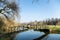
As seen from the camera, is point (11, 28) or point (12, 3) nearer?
point (12, 3)

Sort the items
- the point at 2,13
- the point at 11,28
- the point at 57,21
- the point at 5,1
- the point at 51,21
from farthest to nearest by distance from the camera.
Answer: the point at 51,21 → the point at 57,21 → the point at 11,28 → the point at 2,13 → the point at 5,1

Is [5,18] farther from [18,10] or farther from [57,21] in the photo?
[57,21]

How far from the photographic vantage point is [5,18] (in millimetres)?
18172

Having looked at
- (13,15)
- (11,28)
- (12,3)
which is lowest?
(11,28)


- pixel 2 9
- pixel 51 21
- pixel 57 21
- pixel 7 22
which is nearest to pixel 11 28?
pixel 7 22

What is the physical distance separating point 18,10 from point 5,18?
1.64m

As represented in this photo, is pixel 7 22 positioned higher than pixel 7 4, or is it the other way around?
pixel 7 4

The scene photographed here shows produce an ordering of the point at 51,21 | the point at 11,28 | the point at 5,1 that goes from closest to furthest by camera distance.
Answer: the point at 5,1, the point at 11,28, the point at 51,21

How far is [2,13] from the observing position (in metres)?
17.9

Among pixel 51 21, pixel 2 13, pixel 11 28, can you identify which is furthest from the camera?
pixel 51 21

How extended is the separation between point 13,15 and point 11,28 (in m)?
1.72

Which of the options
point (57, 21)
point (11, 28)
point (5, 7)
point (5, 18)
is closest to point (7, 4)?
point (5, 7)

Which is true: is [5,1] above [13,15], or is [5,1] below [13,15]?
above

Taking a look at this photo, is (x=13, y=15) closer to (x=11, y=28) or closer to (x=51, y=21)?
(x=11, y=28)
